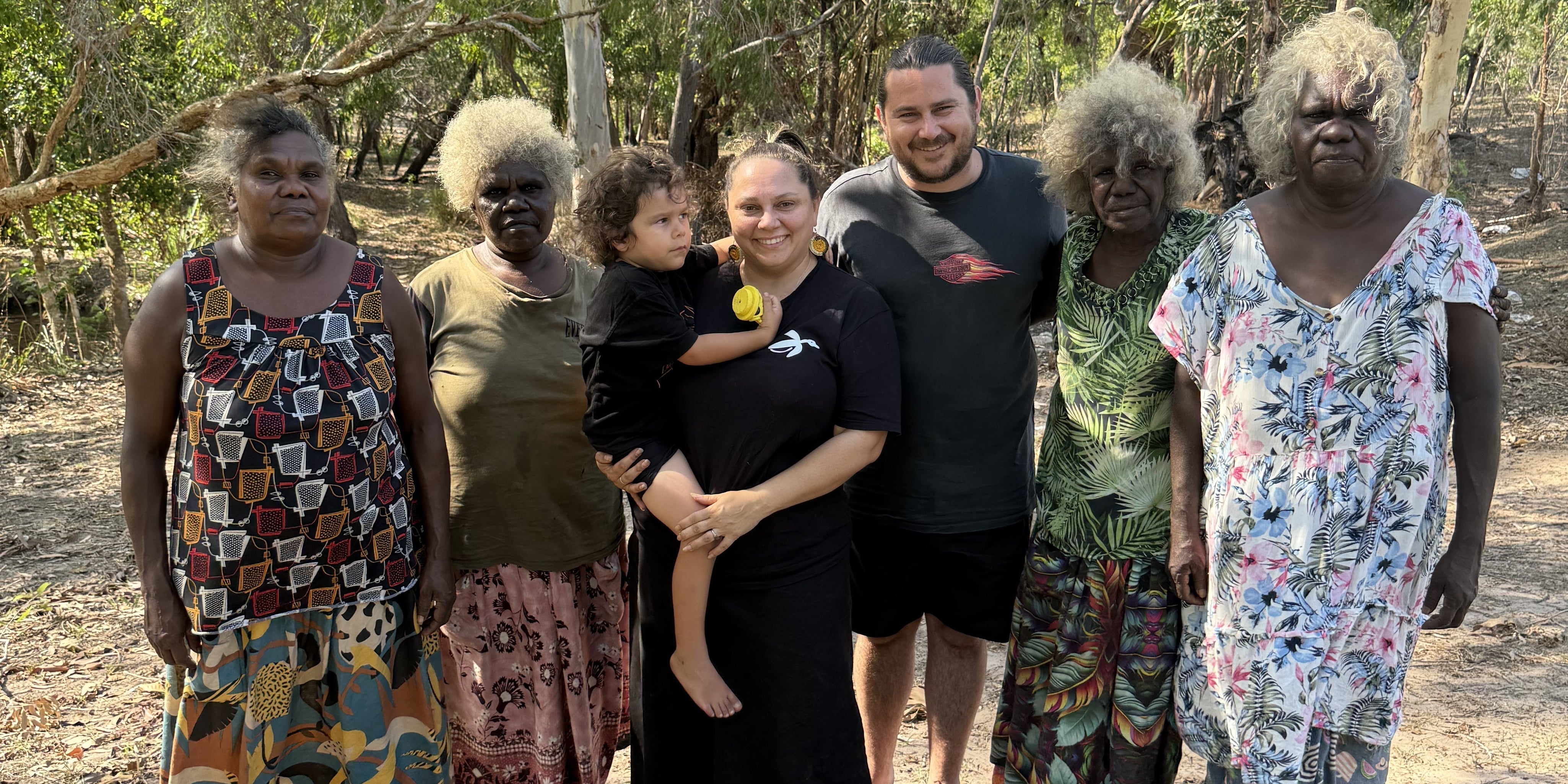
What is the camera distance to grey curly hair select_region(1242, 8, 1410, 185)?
214 cm

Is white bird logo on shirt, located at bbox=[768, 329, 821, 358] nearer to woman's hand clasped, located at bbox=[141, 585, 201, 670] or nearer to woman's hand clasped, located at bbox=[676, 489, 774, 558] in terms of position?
woman's hand clasped, located at bbox=[676, 489, 774, 558]

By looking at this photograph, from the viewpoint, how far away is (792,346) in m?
2.37

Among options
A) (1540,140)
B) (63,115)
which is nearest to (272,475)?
(63,115)

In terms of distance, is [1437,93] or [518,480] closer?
[518,480]

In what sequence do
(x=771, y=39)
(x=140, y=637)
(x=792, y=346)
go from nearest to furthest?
(x=792, y=346), (x=140, y=637), (x=771, y=39)

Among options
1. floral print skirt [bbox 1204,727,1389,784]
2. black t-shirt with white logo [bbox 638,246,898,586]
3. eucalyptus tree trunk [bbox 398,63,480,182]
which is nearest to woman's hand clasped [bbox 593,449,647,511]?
black t-shirt with white logo [bbox 638,246,898,586]

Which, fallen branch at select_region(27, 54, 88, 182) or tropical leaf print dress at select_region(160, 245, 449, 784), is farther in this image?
fallen branch at select_region(27, 54, 88, 182)

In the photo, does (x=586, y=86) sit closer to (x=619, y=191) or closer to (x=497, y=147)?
(x=497, y=147)

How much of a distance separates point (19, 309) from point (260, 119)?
12835mm

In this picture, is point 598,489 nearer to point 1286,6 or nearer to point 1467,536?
point 1467,536

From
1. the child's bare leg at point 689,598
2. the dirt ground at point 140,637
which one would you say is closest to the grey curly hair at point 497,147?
the child's bare leg at point 689,598

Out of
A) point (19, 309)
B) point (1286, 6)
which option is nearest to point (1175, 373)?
point (1286, 6)

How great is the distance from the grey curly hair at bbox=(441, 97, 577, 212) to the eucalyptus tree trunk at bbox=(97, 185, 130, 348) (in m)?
7.85

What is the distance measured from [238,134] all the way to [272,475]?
0.74 metres
